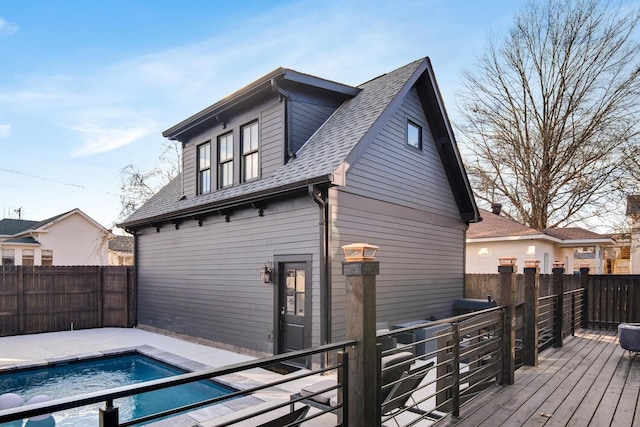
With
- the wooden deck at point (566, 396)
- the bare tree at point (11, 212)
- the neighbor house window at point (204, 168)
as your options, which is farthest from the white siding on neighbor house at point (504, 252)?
the bare tree at point (11, 212)

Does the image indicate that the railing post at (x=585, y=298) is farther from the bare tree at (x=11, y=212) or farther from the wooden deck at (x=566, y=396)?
the bare tree at (x=11, y=212)

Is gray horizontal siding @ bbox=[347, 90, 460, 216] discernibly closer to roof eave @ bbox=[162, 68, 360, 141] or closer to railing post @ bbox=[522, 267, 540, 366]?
roof eave @ bbox=[162, 68, 360, 141]

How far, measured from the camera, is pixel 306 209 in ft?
23.0

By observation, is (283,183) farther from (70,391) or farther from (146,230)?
(146,230)

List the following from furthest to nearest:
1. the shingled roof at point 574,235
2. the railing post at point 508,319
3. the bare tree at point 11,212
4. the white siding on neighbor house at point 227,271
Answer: the bare tree at point 11,212, the shingled roof at point 574,235, the white siding on neighbor house at point 227,271, the railing post at point 508,319

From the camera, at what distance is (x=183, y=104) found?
15.2 metres

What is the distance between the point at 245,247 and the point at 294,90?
10.9 feet

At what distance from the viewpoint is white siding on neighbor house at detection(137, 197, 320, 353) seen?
7.24 m

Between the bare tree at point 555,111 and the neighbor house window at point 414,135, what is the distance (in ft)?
34.0

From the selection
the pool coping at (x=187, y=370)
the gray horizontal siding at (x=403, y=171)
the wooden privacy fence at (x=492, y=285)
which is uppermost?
the gray horizontal siding at (x=403, y=171)

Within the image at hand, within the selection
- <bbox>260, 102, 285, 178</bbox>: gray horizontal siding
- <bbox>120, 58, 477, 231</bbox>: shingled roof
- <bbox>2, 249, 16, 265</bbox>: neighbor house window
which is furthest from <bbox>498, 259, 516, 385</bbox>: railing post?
<bbox>2, 249, 16, 265</bbox>: neighbor house window

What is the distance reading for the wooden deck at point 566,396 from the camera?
3.68 metres

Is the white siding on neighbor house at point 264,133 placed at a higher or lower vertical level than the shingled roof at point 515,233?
higher

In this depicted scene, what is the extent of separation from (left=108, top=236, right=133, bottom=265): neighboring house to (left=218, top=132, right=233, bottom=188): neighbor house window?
833 inches
